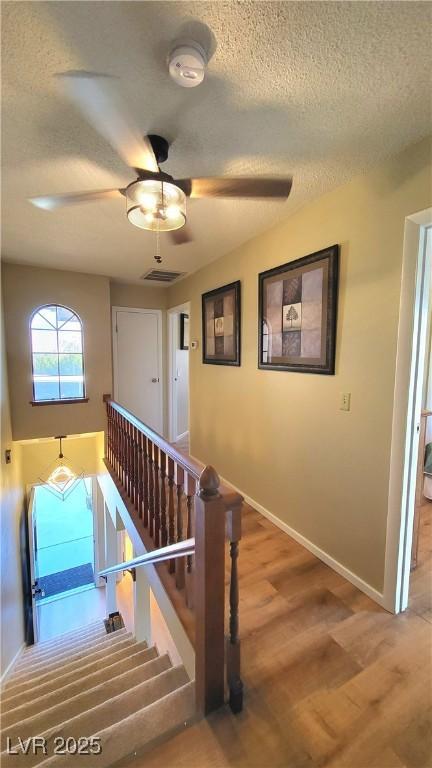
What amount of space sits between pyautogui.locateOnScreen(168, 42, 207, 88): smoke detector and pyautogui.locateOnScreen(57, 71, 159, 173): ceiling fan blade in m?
0.23

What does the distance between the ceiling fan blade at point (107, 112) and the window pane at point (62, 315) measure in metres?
2.91

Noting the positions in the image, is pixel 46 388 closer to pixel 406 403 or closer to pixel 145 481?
pixel 145 481

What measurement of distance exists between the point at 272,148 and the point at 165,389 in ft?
12.1

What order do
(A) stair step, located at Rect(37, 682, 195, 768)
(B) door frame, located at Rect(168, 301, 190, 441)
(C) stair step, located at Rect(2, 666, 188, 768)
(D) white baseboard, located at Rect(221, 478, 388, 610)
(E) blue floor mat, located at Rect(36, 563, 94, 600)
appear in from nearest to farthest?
(A) stair step, located at Rect(37, 682, 195, 768)
(C) stair step, located at Rect(2, 666, 188, 768)
(D) white baseboard, located at Rect(221, 478, 388, 610)
(B) door frame, located at Rect(168, 301, 190, 441)
(E) blue floor mat, located at Rect(36, 563, 94, 600)

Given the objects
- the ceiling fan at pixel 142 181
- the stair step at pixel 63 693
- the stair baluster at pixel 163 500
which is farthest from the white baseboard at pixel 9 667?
the ceiling fan at pixel 142 181

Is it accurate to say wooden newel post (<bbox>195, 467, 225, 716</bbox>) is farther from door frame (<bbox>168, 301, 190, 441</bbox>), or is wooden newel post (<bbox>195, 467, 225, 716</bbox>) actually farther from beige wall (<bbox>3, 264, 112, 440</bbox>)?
door frame (<bbox>168, 301, 190, 441</bbox>)

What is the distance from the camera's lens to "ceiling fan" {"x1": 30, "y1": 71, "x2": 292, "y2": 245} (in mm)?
997

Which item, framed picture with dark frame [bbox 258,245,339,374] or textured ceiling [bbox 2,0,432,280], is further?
framed picture with dark frame [bbox 258,245,339,374]

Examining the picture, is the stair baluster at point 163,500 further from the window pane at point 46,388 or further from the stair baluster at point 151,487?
the window pane at point 46,388

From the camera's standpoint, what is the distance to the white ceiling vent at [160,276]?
3776mm

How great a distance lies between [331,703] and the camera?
1229 mm

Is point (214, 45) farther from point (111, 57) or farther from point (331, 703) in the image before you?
point (331, 703)

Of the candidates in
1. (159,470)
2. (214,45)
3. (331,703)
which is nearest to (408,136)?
(214,45)

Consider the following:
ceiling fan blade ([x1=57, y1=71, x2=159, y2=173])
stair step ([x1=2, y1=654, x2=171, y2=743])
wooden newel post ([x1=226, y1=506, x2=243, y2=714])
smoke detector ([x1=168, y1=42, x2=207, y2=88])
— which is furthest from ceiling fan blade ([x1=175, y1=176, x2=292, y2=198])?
stair step ([x1=2, y1=654, x2=171, y2=743])
